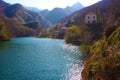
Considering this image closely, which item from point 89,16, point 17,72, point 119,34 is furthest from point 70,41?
point 119,34

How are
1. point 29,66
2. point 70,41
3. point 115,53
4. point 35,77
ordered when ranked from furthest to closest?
1. point 70,41
2. point 29,66
3. point 35,77
4. point 115,53

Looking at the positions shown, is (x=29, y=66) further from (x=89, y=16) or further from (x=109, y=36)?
(x=89, y=16)

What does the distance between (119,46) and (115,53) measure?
3.36 m

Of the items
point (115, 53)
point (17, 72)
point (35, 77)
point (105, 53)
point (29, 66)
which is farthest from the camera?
point (29, 66)

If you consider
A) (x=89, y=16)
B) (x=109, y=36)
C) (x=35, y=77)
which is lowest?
(x=35, y=77)

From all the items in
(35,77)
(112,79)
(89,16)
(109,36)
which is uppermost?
(89,16)

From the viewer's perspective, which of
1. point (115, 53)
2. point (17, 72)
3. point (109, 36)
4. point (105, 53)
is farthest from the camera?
point (17, 72)

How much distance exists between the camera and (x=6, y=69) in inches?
2958

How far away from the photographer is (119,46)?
49094mm

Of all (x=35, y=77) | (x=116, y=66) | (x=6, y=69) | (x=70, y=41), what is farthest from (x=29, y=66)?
(x=70, y=41)

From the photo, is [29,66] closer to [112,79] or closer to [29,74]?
[29,74]

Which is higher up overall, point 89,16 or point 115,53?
point 89,16

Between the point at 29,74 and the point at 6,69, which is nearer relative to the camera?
the point at 29,74

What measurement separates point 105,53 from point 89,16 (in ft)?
440
